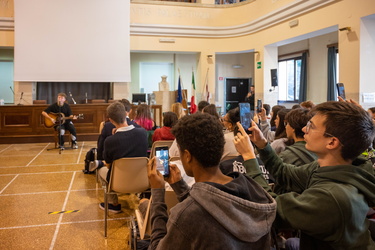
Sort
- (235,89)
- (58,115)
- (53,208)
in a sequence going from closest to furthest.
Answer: (53,208) < (58,115) < (235,89)

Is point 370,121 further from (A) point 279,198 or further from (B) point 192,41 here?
(B) point 192,41

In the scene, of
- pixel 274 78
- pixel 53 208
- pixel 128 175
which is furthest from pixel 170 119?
pixel 274 78

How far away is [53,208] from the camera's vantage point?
397 cm

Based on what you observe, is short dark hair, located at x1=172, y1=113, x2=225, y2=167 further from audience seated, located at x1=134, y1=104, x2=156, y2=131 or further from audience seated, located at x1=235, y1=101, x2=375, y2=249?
audience seated, located at x1=134, y1=104, x2=156, y2=131

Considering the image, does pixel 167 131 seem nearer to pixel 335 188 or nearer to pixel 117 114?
pixel 117 114

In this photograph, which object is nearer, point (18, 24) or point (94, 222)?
point (94, 222)

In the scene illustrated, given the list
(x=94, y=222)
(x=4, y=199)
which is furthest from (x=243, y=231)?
(x=4, y=199)

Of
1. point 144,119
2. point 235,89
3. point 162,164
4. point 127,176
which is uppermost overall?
point 235,89

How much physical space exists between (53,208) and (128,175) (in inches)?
54.9

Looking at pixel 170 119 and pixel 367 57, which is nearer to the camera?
pixel 170 119

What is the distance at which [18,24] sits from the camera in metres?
9.95

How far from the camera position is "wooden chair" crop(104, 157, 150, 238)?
3146 mm

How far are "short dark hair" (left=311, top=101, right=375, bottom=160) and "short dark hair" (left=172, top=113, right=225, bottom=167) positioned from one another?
1.54 ft

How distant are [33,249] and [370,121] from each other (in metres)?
2.81
